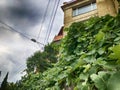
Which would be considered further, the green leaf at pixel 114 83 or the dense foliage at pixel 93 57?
the dense foliage at pixel 93 57

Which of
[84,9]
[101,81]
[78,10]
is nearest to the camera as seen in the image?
[101,81]

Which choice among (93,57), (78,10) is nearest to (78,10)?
(78,10)

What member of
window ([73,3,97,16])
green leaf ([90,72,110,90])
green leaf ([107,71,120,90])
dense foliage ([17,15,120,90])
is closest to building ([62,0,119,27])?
window ([73,3,97,16])

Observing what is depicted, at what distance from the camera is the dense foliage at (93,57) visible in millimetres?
1318

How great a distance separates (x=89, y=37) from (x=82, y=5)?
12399 mm

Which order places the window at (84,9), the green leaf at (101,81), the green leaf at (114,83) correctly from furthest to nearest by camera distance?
the window at (84,9) < the green leaf at (101,81) < the green leaf at (114,83)

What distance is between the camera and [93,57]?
7.54 feet

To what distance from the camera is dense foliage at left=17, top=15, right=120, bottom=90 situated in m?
1.32

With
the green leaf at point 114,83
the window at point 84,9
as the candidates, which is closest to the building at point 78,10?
the window at point 84,9

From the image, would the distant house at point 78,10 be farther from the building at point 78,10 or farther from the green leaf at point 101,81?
the green leaf at point 101,81

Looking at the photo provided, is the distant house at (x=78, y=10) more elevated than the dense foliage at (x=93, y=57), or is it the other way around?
the distant house at (x=78, y=10)

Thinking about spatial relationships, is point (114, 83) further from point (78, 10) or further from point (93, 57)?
point (78, 10)

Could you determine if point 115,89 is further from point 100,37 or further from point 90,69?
point 100,37

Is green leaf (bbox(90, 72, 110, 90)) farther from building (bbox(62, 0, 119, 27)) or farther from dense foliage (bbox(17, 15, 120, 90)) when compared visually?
building (bbox(62, 0, 119, 27))
